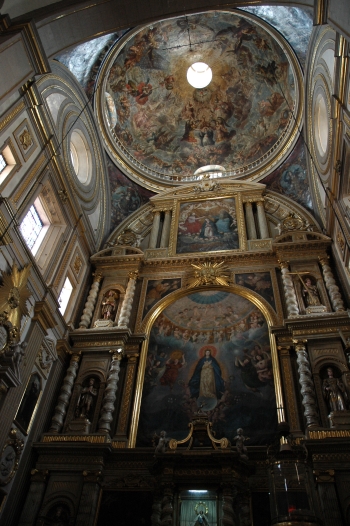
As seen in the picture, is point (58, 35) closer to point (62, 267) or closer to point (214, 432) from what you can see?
point (62, 267)

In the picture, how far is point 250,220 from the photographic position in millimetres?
17516

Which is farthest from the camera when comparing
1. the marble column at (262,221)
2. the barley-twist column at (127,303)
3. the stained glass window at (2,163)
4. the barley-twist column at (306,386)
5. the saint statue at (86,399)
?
the marble column at (262,221)

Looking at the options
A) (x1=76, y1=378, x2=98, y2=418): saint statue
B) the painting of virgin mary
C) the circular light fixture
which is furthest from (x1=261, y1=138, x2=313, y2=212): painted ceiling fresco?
(x1=76, y1=378, x2=98, y2=418): saint statue

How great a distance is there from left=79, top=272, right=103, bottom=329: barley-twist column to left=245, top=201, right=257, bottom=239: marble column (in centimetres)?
589

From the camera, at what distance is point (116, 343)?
13430mm

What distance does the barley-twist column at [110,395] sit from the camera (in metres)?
11.6

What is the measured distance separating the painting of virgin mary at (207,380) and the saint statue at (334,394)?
269 centimetres

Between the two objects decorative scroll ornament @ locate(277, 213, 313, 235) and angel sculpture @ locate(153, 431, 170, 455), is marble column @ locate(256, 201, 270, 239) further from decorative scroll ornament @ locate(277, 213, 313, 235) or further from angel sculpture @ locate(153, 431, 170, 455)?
angel sculpture @ locate(153, 431, 170, 455)

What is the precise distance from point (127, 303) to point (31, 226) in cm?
393

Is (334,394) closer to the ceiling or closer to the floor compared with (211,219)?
closer to the floor

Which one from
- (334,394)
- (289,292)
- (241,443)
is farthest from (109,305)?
(334,394)

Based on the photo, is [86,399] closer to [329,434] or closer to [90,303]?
[90,303]

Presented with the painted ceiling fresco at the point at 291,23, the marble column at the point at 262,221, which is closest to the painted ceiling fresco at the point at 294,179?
the marble column at the point at 262,221

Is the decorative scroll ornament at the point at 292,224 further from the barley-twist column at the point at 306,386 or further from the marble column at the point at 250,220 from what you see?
the barley-twist column at the point at 306,386
